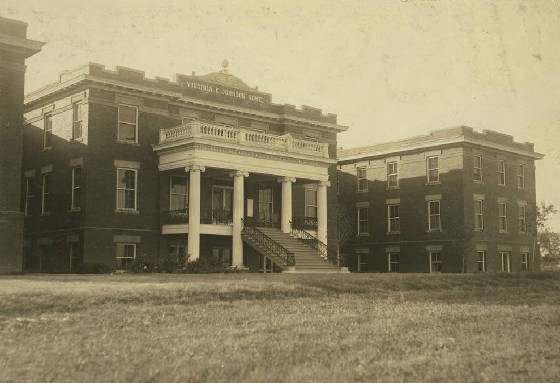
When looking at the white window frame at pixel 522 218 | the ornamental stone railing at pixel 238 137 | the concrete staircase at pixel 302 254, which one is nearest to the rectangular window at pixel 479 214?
the white window frame at pixel 522 218

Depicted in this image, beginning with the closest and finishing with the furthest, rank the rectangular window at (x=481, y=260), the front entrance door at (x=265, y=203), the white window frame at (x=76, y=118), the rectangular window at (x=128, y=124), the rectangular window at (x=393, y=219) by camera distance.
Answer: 1. the white window frame at (x=76, y=118)
2. the rectangular window at (x=128, y=124)
3. the front entrance door at (x=265, y=203)
4. the rectangular window at (x=481, y=260)
5. the rectangular window at (x=393, y=219)

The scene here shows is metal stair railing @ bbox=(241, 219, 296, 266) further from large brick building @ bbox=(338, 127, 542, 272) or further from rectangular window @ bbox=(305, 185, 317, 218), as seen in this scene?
large brick building @ bbox=(338, 127, 542, 272)

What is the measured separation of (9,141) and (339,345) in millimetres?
21208

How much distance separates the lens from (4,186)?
28703mm

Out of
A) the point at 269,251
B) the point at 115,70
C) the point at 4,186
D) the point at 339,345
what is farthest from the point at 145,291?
the point at 115,70

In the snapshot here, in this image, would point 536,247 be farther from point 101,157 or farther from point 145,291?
point 145,291

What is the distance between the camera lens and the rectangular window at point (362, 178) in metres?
53.2

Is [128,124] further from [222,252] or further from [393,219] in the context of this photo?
[393,219]

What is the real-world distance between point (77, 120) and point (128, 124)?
239 centimetres

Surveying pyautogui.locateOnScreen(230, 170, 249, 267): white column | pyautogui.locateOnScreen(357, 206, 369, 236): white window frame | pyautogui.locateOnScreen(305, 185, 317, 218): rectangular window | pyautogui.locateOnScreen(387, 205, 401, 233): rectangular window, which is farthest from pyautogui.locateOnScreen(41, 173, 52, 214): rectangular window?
pyautogui.locateOnScreen(387, 205, 401, 233): rectangular window

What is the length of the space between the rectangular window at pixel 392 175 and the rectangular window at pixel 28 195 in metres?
24.3

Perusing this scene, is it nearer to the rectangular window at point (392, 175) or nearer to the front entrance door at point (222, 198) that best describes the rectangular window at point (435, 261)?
the rectangular window at point (392, 175)

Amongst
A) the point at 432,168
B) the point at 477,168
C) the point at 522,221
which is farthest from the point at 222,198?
the point at 522,221

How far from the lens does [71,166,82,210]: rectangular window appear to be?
34562mm
